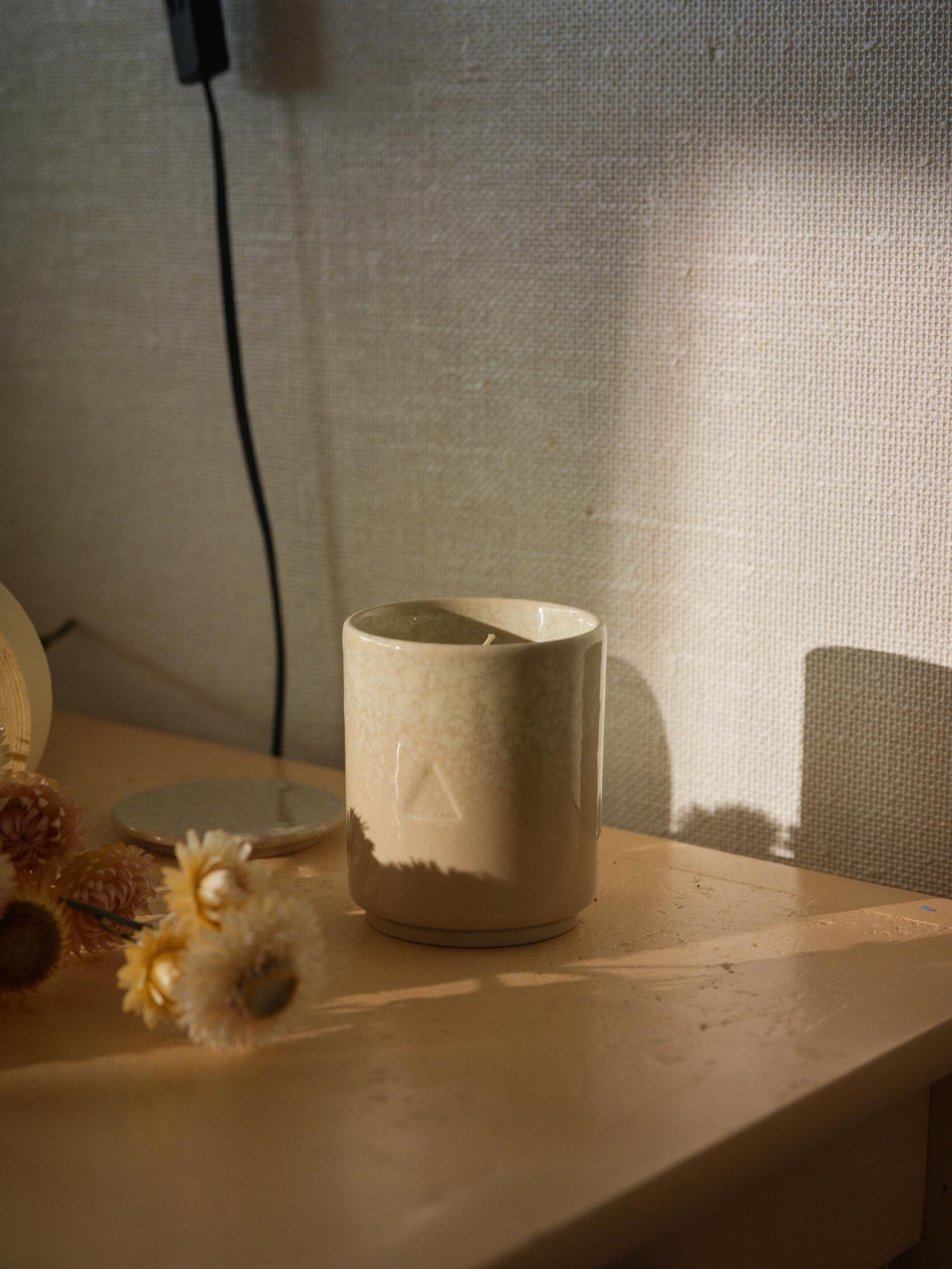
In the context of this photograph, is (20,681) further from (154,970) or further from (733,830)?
(733,830)

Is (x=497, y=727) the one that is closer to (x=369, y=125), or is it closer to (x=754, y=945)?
(x=754, y=945)

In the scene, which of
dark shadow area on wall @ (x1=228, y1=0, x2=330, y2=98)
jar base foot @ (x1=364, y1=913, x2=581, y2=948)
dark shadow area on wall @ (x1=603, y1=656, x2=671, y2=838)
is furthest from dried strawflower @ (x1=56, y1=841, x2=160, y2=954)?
dark shadow area on wall @ (x1=228, y1=0, x2=330, y2=98)

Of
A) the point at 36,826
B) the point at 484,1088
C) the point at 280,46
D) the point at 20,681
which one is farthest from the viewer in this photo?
the point at 280,46

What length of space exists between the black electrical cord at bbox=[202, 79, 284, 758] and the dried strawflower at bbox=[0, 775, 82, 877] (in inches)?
12.4

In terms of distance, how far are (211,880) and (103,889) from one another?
0.31 feet

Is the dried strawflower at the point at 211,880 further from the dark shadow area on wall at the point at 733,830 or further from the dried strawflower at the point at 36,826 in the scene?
the dark shadow area on wall at the point at 733,830

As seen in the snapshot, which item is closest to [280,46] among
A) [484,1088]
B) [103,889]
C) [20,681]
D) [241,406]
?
[241,406]

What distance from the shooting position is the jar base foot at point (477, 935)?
530mm

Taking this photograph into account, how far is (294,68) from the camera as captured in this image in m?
0.76

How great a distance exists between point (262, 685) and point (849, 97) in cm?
52

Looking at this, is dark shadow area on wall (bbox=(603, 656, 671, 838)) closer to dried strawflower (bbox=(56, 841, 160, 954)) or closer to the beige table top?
the beige table top

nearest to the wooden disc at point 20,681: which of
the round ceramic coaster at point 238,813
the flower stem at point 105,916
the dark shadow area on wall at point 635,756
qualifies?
the round ceramic coaster at point 238,813

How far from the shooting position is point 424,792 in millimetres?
517

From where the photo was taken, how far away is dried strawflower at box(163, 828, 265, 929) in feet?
1.43
